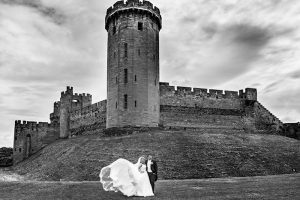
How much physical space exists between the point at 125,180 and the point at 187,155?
50.1 feet

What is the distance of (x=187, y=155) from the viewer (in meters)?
28.7

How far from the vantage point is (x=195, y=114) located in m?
43.7

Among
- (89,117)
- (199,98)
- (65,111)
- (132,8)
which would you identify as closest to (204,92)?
(199,98)

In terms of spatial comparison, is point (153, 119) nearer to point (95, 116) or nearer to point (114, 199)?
point (95, 116)

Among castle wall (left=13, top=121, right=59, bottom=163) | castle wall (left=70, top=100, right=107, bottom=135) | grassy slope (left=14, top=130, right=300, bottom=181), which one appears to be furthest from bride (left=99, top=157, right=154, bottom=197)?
castle wall (left=13, top=121, right=59, bottom=163)

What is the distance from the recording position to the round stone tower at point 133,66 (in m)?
36.9

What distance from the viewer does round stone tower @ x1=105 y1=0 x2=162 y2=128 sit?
3694 cm

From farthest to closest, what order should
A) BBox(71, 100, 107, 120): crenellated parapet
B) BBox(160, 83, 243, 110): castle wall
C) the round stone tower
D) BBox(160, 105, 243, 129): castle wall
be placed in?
BBox(71, 100, 107, 120): crenellated parapet
BBox(160, 83, 243, 110): castle wall
BBox(160, 105, 243, 129): castle wall
the round stone tower

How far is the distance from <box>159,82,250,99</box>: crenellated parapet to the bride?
28.6 meters

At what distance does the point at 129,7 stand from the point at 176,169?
20.1m

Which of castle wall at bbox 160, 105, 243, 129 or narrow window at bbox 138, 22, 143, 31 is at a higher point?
narrow window at bbox 138, 22, 143, 31

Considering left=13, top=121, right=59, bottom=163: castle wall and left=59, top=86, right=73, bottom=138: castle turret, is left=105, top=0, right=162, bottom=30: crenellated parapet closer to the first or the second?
left=59, top=86, right=73, bottom=138: castle turret

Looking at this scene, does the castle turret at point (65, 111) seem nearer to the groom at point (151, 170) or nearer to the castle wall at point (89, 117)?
the castle wall at point (89, 117)

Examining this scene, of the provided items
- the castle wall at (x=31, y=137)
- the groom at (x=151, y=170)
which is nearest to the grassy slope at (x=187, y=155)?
the groom at (x=151, y=170)
